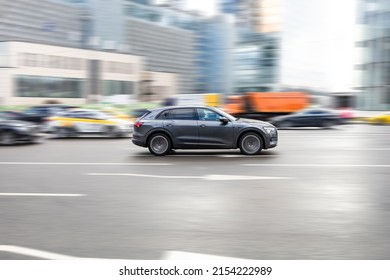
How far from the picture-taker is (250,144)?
1327 cm

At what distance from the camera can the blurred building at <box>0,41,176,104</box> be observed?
82.9 metres

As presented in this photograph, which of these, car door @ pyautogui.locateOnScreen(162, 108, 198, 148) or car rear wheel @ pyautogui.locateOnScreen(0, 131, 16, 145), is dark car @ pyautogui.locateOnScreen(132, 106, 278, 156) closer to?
car door @ pyautogui.locateOnScreen(162, 108, 198, 148)

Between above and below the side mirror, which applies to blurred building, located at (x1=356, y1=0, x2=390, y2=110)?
above

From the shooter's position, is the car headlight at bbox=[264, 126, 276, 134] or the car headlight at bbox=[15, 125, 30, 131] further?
the car headlight at bbox=[15, 125, 30, 131]

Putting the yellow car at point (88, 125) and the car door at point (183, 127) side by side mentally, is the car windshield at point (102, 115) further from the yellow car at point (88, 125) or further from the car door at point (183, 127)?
the car door at point (183, 127)

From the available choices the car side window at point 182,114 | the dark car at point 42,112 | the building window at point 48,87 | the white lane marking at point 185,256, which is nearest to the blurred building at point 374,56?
the dark car at point 42,112

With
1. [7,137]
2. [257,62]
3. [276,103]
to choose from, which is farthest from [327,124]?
[257,62]

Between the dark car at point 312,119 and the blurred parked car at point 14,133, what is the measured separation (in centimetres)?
1399

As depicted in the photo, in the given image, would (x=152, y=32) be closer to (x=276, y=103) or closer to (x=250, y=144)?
(x=276, y=103)

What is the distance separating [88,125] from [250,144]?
993 cm

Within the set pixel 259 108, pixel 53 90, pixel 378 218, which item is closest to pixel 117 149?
pixel 378 218

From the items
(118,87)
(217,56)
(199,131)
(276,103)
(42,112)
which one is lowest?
(199,131)

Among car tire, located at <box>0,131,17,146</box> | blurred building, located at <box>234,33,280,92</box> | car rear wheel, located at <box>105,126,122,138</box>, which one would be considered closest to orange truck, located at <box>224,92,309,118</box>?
car rear wheel, located at <box>105,126,122,138</box>

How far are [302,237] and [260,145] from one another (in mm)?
7683
